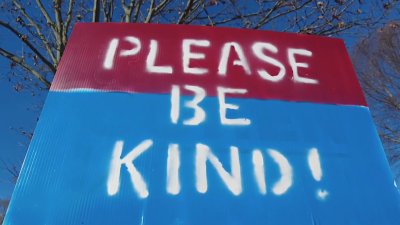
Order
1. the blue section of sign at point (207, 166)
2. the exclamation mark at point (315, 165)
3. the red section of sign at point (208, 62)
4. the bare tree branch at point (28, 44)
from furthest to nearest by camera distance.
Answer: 1. the bare tree branch at point (28, 44)
2. the red section of sign at point (208, 62)
3. the exclamation mark at point (315, 165)
4. the blue section of sign at point (207, 166)

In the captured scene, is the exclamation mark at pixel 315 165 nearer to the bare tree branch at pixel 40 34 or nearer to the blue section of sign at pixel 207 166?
the blue section of sign at pixel 207 166

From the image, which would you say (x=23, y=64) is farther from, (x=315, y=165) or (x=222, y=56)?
(x=315, y=165)

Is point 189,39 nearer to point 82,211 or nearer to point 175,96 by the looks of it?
point 175,96

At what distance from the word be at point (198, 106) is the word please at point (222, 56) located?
0.34 feet

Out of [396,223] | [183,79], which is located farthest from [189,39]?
[396,223]

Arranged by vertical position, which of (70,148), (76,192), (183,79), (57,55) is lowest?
(76,192)

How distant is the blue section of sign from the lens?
1.28 metres

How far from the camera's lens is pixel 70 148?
1.40 m

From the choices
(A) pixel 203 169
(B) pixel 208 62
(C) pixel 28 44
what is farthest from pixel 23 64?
(A) pixel 203 169

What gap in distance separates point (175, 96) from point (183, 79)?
0.11 metres

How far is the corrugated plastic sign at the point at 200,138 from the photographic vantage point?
1.30m

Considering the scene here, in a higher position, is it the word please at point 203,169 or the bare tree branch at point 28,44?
the bare tree branch at point 28,44

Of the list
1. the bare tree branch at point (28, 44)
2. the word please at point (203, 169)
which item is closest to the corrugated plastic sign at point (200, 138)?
the word please at point (203, 169)

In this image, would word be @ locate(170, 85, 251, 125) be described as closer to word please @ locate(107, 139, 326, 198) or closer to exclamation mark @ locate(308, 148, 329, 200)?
word please @ locate(107, 139, 326, 198)
